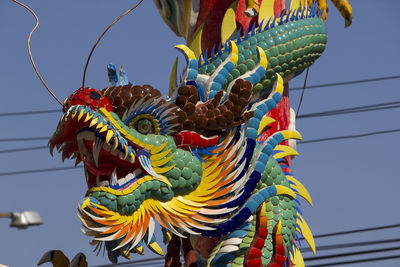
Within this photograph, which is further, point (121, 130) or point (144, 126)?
point (144, 126)

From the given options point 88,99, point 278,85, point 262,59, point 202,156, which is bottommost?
point 202,156

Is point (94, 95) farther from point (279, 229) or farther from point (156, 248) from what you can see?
point (279, 229)

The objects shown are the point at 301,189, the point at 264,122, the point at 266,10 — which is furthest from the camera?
the point at 266,10

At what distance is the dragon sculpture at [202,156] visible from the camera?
23.0 ft

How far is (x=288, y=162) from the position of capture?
8.67 metres

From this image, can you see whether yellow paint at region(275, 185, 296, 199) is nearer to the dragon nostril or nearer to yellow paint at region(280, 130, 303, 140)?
yellow paint at region(280, 130, 303, 140)

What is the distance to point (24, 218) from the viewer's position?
347 cm

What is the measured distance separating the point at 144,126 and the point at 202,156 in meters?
0.60

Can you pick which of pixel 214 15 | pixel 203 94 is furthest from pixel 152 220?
pixel 214 15

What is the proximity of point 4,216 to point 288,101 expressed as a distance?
5949 mm

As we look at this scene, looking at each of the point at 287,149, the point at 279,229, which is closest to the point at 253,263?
the point at 279,229

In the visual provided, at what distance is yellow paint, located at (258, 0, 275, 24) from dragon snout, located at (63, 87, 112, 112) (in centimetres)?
236

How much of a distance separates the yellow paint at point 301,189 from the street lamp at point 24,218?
5.05 m

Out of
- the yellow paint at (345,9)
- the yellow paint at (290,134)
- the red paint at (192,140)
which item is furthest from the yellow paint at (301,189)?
the yellow paint at (345,9)
